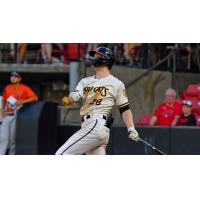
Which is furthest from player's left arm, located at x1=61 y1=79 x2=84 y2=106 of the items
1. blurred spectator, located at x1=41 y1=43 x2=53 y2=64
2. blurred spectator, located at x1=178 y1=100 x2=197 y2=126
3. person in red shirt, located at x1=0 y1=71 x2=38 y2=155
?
blurred spectator, located at x1=41 y1=43 x2=53 y2=64

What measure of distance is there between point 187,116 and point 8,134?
9.88 ft

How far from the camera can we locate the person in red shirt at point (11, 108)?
39.0 feet

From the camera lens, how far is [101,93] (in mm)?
7250

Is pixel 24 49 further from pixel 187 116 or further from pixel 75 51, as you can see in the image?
pixel 187 116

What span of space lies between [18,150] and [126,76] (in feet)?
9.57

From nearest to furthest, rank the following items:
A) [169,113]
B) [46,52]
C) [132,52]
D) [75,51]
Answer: [169,113], [132,52], [75,51], [46,52]

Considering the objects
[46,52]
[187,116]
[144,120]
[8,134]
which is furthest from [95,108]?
[46,52]

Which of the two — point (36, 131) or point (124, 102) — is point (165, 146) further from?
point (124, 102)

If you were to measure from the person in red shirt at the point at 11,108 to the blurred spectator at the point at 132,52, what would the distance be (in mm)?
2708

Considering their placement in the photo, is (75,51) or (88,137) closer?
(88,137)

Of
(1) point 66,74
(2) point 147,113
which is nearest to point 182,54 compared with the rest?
(2) point 147,113

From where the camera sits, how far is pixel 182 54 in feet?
46.1

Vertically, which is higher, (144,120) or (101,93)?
(101,93)

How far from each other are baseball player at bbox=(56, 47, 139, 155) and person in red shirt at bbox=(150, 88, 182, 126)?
4361 mm
